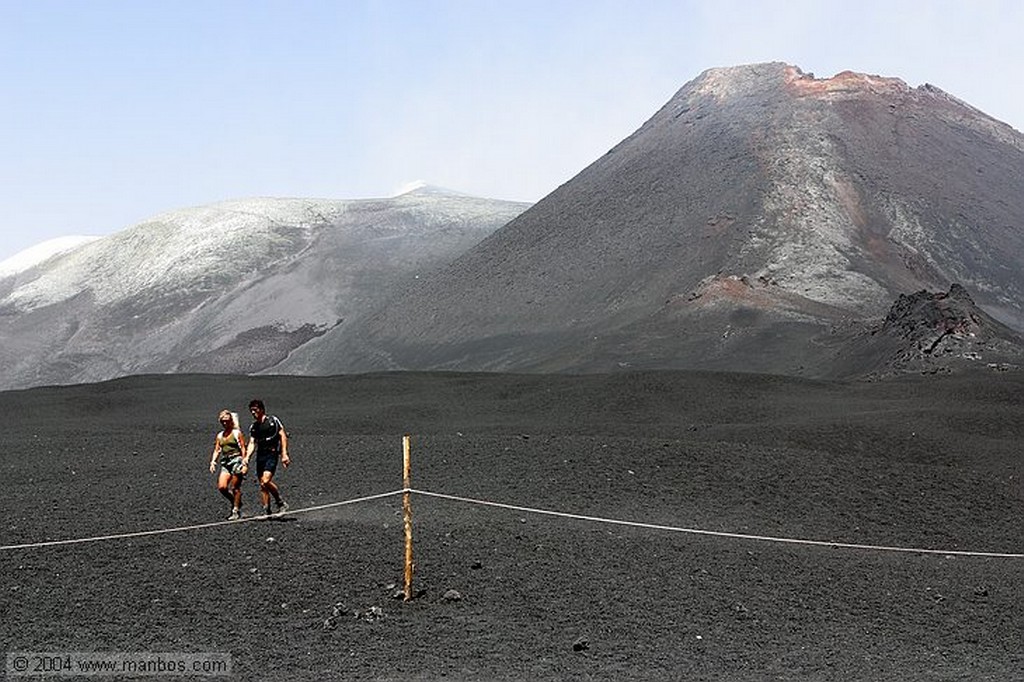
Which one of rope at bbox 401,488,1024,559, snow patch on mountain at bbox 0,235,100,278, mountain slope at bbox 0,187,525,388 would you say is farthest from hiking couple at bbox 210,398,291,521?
snow patch on mountain at bbox 0,235,100,278

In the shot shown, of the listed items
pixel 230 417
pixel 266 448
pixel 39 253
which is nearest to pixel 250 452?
pixel 266 448

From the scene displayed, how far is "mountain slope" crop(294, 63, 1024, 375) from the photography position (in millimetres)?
47969

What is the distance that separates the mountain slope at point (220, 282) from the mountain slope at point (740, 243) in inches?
463

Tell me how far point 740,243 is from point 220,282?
54130 millimetres

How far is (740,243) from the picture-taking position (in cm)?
5831

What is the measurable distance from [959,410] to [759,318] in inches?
928

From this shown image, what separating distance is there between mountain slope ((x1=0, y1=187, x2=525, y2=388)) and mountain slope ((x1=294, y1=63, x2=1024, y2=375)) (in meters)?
11.8

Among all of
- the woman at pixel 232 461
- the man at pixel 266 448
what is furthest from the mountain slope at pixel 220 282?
the man at pixel 266 448

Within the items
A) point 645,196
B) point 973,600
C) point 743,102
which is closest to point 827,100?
point 743,102

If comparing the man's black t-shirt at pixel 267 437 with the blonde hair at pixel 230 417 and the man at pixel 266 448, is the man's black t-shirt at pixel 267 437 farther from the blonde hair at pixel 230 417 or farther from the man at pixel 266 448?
the blonde hair at pixel 230 417

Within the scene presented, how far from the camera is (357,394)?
102 feet

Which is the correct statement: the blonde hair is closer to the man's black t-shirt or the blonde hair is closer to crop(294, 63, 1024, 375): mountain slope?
the man's black t-shirt

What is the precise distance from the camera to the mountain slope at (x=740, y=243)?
4797 centimetres

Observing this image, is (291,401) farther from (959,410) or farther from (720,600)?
(720,600)
